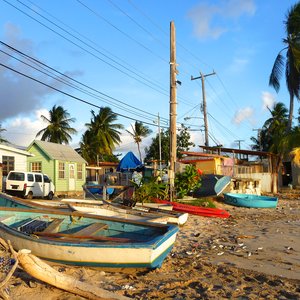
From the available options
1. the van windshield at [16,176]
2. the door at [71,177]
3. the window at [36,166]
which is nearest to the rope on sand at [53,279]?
the van windshield at [16,176]

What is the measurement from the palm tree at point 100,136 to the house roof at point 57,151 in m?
14.9

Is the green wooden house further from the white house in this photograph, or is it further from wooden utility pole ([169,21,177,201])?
wooden utility pole ([169,21,177,201])

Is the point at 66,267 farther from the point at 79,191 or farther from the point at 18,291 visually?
the point at 79,191

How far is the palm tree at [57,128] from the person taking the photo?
46.4m

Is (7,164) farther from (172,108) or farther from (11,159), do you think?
(172,108)

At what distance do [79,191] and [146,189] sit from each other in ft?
49.1

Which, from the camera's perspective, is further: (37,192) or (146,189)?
(37,192)

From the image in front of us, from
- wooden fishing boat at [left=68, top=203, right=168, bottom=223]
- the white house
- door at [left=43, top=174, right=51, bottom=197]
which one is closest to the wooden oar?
wooden fishing boat at [left=68, top=203, right=168, bottom=223]

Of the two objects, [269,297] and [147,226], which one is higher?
[147,226]

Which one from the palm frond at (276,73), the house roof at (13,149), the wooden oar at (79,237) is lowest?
the wooden oar at (79,237)

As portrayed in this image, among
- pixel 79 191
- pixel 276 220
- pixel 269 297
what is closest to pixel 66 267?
pixel 269 297

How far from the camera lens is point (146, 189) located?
57.4 feet

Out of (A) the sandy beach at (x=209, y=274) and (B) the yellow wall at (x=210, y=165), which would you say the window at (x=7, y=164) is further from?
(A) the sandy beach at (x=209, y=274)

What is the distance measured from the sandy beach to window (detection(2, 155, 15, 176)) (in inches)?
682
